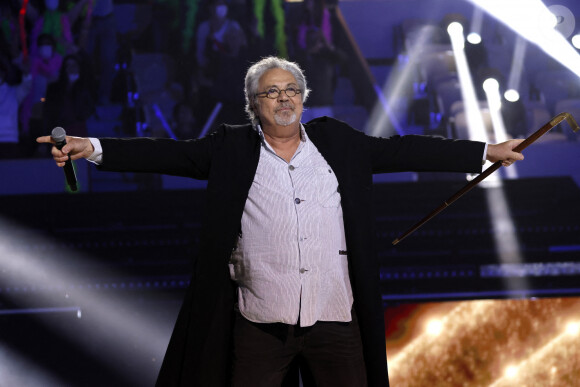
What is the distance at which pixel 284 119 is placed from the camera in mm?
2035

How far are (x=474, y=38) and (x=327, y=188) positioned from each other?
5.51 metres

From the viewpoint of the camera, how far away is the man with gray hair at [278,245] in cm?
190

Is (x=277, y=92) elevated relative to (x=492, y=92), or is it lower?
lower

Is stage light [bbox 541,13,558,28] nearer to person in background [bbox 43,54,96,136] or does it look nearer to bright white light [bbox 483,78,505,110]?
bright white light [bbox 483,78,505,110]

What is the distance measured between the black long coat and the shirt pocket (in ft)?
0.06

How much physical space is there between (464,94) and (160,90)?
2922 millimetres

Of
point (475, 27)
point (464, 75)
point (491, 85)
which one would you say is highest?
point (475, 27)

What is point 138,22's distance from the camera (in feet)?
23.6

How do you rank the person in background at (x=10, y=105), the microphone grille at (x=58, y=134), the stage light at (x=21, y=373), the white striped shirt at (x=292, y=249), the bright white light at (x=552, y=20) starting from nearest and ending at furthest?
the microphone grille at (x=58, y=134), the white striped shirt at (x=292, y=249), the stage light at (x=21, y=373), the person in background at (x=10, y=105), the bright white light at (x=552, y=20)

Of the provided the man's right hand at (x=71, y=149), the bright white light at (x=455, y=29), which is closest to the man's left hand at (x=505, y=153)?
the man's right hand at (x=71, y=149)

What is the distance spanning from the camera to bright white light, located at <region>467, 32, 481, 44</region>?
23.0ft

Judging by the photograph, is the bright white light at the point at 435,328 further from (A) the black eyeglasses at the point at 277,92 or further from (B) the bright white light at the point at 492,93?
(B) the bright white light at the point at 492,93

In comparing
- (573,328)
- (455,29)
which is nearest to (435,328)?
(573,328)

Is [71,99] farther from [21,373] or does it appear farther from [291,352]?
[291,352]
